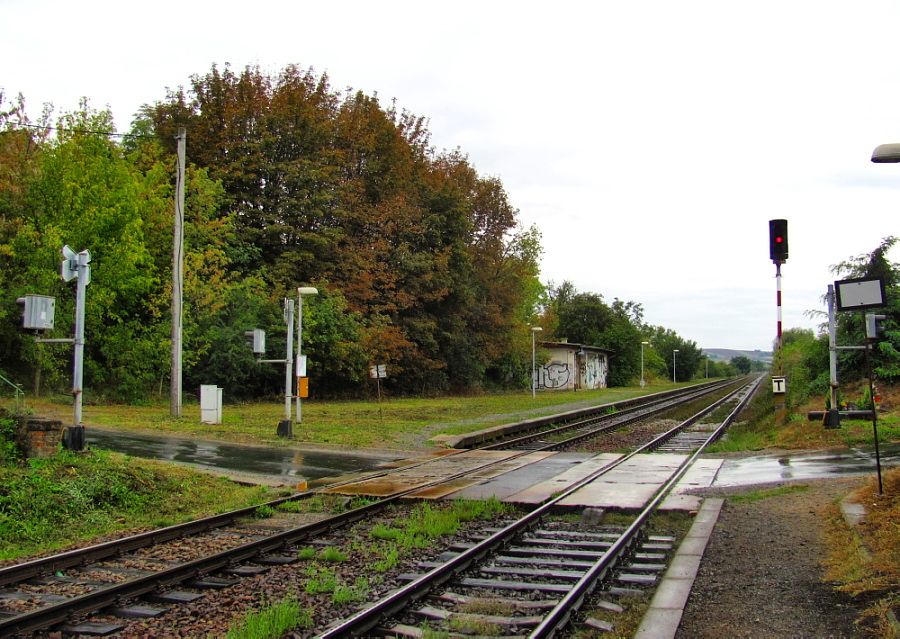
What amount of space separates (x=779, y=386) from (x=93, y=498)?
17259 millimetres

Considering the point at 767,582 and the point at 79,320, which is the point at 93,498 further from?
the point at 767,582

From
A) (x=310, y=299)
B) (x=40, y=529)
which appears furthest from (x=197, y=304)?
(x=40, y=529)

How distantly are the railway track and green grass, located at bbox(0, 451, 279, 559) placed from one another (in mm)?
888

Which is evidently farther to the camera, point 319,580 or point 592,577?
point 319,580

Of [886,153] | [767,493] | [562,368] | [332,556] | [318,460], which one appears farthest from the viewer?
A: [562,368]

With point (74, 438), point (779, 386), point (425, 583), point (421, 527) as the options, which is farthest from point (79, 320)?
point (779, 386)

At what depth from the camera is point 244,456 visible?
16.4 metres

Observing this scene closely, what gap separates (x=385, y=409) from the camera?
109 feet

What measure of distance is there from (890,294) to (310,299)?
910 inches

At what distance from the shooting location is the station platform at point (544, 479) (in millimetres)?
11422

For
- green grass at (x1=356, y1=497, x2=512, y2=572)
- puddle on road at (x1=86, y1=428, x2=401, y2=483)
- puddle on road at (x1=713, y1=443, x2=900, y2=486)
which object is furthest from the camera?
puddle on road at (x1=86, y1=428, x2=401, y2=483)

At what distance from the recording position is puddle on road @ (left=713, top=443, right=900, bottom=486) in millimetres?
13305

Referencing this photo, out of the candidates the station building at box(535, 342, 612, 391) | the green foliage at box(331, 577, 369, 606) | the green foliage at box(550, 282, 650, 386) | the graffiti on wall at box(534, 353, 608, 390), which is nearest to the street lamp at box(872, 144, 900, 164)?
the green foliage at box(331, 577, 369, 606)

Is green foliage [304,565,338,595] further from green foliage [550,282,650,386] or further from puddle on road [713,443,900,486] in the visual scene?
green foliage [550,282,650,386]
